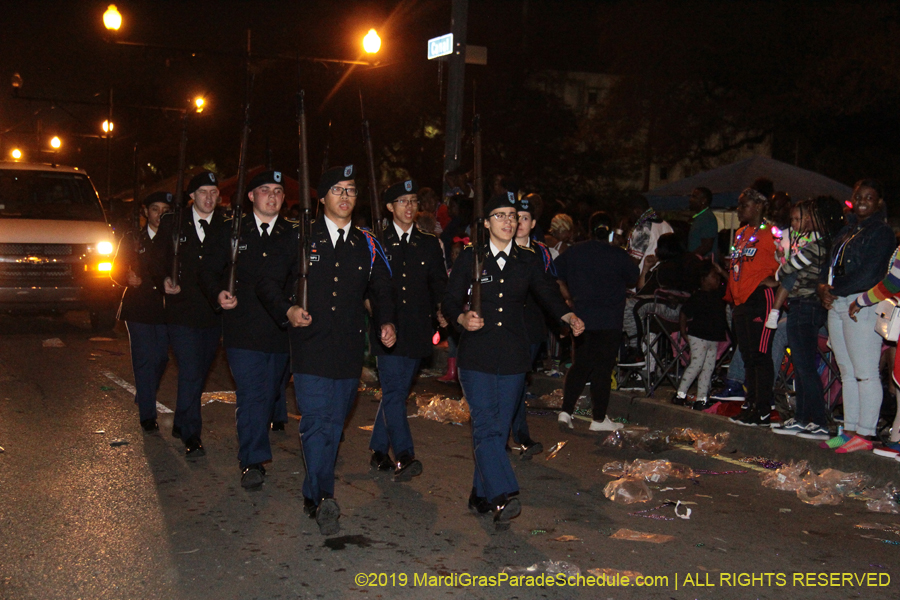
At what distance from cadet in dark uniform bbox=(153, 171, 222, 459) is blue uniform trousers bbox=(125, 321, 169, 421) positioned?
0.51 meters

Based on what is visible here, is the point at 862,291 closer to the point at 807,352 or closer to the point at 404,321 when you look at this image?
the point at 807,352

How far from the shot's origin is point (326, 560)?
499 cm

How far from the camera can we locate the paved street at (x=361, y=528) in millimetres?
4707

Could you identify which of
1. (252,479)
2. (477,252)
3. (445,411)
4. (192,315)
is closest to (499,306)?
(477,252)

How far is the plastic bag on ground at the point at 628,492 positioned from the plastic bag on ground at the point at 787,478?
110 centimetres

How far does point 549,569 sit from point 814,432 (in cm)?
388

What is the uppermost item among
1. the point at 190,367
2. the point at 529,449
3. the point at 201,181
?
the point at 201,181

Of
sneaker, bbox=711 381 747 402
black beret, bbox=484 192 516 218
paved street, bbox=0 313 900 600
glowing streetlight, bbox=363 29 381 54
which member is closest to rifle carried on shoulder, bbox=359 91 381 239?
black beret, bbox=484 192 516 218

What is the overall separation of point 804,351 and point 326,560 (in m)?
4.86

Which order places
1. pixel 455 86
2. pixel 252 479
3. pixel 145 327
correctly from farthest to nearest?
pixel 455 86, pixel 145 327, pixel 252 479

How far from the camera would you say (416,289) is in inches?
286

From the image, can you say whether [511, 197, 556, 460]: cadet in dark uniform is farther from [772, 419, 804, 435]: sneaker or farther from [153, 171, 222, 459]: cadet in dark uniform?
[153, 171, 222, 459]: cadet in dark uniform

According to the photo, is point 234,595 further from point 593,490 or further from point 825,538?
point 825,538

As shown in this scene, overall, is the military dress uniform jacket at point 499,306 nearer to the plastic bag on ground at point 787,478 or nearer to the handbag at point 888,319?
the plastic bag on ground at point 787,478
